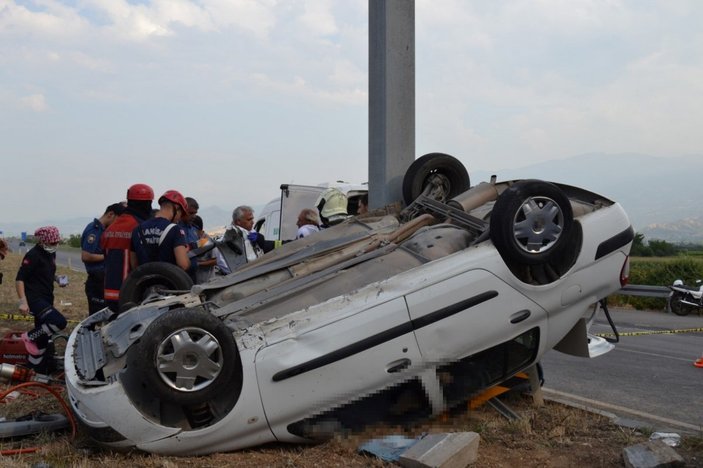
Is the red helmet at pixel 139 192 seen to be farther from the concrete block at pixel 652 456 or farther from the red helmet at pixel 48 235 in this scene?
the concrete block at pixel 652 456

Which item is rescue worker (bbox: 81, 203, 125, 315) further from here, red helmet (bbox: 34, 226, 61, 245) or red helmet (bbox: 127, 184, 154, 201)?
red helmet (bbox: 127, 184, 154, 201)

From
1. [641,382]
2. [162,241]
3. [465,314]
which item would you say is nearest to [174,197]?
[162,241]

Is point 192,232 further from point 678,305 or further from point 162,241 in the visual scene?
point 678,305

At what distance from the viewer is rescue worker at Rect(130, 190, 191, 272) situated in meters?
5.52

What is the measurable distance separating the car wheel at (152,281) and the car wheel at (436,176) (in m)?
2.04

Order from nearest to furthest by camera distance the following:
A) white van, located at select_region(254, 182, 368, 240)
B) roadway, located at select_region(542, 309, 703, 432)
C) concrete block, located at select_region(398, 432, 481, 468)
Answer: concrete block, located at select_region(398, 432, 481, 468), roadway, located at select_region(542, 309, 703, 432), white van, located at select_region(254, 182, 368, 240)

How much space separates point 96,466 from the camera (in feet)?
12.1

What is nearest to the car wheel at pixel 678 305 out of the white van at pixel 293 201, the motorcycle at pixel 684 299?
the motorcycle at pixel 684 299

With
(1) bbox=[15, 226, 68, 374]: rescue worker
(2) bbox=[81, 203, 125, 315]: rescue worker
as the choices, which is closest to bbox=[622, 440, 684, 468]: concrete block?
(1) bbox=[15, 226, 68, 374]: rescue worker

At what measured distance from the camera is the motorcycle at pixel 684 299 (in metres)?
A: 14.1

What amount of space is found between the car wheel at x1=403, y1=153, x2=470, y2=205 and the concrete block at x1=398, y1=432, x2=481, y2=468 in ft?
8.59

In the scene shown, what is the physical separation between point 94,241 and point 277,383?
4.64 metres

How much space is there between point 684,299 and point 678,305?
24 cm

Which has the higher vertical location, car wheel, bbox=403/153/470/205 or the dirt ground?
car wheel, bbox=403/153/470/205
